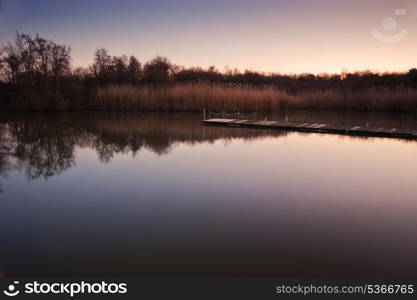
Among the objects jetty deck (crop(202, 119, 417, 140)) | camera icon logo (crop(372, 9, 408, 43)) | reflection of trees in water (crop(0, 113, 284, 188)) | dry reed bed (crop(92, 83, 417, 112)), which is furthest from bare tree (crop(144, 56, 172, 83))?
camera icon logo (crop(372, 9, 408, 43))

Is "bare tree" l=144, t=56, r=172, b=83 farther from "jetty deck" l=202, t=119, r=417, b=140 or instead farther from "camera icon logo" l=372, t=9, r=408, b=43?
"camera icon logo" l=372, t=9, r=408, b=43

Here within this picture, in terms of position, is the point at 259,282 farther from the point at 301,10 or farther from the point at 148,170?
the point at 301,10

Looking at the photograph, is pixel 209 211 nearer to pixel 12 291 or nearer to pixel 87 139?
pixel 12 291

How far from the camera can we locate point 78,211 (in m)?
3.51

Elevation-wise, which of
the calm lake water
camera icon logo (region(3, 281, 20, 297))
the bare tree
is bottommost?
camera icon logo (region(3, 281, 20, 297))

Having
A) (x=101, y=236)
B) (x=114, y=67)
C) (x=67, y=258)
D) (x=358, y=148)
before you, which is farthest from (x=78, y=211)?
(x=114, y=67)

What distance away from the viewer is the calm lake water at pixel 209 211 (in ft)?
8.07

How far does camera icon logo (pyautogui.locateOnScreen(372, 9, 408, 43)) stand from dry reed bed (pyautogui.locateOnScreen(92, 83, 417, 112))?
8.33m

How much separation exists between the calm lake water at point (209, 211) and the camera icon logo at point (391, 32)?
83.7 inches

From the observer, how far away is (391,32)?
677cm

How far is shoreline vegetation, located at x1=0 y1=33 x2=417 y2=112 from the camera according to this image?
50.7ft

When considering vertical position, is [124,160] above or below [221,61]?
below

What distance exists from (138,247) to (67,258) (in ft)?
1.65

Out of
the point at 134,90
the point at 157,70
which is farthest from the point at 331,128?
the point at 157,70
